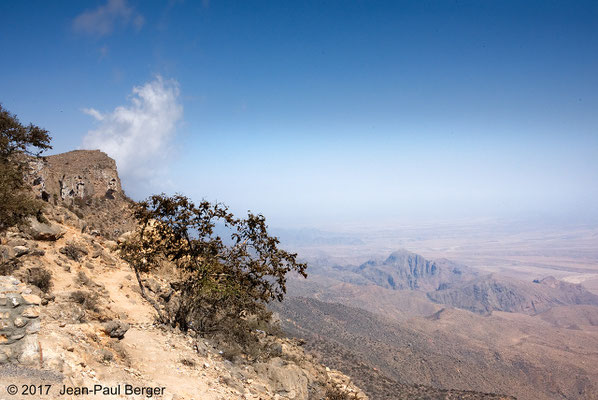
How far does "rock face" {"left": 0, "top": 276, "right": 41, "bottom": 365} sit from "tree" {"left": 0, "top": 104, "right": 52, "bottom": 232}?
11203 millimetres

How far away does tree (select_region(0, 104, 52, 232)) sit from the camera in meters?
15.3

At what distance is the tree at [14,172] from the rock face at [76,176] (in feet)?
6.96

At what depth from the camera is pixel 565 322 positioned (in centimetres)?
19000

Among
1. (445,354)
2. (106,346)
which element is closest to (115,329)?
(106,346)

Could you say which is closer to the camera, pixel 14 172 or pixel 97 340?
pixel 97 340

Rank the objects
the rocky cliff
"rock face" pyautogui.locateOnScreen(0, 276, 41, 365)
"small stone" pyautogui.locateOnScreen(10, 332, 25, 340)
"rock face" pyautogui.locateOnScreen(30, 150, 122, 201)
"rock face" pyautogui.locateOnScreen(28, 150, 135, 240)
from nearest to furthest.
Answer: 1. "rock face" pyautogui.locateOnScreen(0, 276, 41, 365)
2. "small stone" pyautogui.locateOnScreen(10, 332, 25, 340)
3. the rocky cliff
4. "rock face" pyautogui.locateOnScreen(28, 150, 135, 240)
5. "rock face" pyautogui.locateOnScreen(30, 150, 122, 201)

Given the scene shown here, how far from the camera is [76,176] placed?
110 ft

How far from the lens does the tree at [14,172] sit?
15.3 m

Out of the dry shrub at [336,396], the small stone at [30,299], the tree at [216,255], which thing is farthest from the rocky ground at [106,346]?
the tree at [216,255]

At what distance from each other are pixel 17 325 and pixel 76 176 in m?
32.2

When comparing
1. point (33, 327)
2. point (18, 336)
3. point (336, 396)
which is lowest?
point (336, 396)

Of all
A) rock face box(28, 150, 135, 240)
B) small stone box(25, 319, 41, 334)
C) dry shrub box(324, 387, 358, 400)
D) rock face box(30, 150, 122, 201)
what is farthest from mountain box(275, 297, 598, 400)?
rock face box(30, 150, 122, 201)

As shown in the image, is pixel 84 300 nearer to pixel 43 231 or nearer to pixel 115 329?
pixel 115 329

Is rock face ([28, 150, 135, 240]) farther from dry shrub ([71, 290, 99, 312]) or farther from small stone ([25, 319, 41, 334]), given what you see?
small stone ([25, 319, 41, 334])
